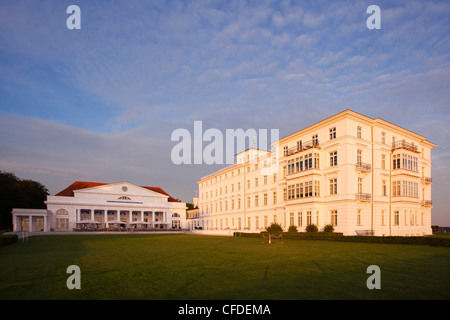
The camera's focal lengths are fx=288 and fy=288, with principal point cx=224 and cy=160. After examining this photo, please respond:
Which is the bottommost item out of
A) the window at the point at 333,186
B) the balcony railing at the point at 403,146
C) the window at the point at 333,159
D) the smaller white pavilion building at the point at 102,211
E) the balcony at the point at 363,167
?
the smaller white pavilion building at the point at 102,211

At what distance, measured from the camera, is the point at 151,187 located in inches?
3536

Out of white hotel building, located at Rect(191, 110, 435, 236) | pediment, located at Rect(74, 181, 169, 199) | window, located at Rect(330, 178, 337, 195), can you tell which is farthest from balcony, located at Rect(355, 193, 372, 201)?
pediment, located at Rect(74, 181, 169, 199)

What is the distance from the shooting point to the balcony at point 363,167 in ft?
109

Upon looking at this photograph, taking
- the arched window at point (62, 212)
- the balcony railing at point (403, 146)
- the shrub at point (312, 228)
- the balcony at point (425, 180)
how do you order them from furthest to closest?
the arched window at point (62, 212) → the balcony at point (425, 180) → the balcony railing at point (403, 146) → the shrub at point (312, 228)

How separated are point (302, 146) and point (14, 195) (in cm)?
5937

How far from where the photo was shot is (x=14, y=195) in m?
60.4

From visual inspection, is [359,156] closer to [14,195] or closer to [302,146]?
[302,146]

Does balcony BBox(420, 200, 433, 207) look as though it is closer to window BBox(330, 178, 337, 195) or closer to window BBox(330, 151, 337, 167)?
window BBox(330, 178, 337, 195)

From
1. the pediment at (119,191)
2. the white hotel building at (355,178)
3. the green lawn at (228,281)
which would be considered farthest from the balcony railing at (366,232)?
the pediment at (119,191)

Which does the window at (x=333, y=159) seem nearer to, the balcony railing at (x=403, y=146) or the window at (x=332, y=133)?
the window at (x=332, y=133)

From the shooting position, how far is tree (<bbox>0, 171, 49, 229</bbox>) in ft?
189

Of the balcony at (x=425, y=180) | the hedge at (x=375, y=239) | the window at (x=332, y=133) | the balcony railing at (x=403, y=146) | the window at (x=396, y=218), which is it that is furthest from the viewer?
the balcony at (x=425, y=180)

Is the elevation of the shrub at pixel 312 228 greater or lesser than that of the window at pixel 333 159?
lesser
